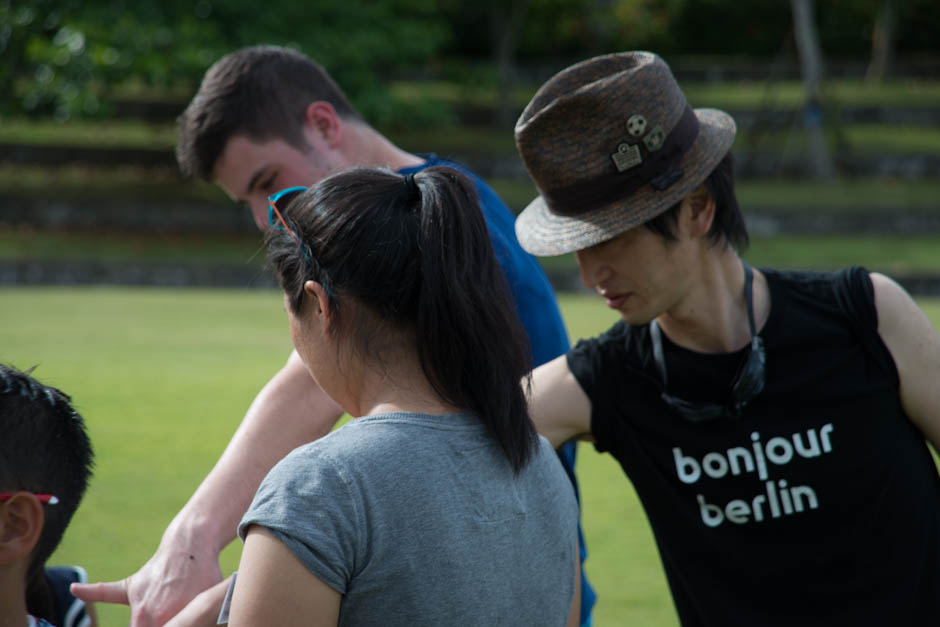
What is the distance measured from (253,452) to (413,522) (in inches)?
23.6

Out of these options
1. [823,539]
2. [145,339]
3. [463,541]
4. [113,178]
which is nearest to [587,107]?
[823,539]

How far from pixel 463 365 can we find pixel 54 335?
7.55 metres

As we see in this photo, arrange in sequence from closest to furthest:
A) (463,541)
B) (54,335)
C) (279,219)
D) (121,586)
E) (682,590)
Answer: (463,541) < (279,219) < (121,586) < (682,590) < (54,335)

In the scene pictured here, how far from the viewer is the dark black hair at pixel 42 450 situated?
60.0 inches

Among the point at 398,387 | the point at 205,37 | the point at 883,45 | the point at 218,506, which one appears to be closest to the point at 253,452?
the point at 218,506

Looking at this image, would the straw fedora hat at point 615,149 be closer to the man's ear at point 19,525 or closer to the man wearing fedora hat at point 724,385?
the man wearing fedora hat at point 724,385

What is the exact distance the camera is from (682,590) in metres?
2.12

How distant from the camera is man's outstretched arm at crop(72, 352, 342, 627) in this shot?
1563 mm

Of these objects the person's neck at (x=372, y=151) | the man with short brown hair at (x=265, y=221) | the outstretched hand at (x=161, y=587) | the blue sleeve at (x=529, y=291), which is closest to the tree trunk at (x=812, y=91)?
the man with short brown hair at (x=265, y=221)

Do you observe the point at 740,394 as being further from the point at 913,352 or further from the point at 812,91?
the point at 812,91

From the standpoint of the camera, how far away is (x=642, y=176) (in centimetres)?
206

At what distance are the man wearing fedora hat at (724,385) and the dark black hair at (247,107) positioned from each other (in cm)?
63

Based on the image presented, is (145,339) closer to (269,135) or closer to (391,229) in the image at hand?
(269,135)

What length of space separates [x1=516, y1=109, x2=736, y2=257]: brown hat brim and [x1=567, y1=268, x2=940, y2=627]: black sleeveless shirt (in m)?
0.26
